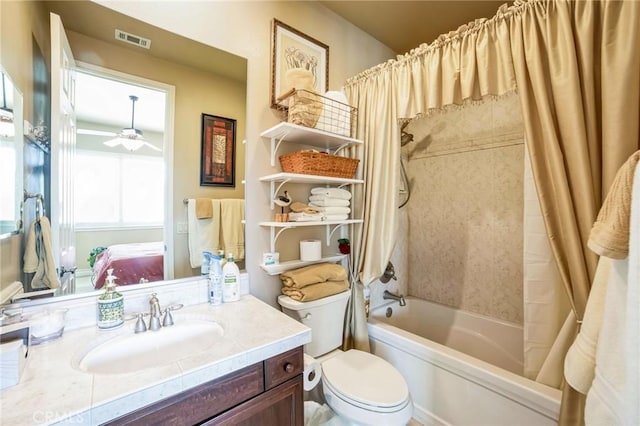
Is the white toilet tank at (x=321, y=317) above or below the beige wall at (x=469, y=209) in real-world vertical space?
below

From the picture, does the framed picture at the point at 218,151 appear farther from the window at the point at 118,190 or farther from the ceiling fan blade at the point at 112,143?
the ceiling fan blade at the point at 112,143

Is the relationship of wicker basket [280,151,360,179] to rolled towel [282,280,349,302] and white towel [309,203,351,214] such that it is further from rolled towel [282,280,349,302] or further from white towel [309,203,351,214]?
rolled towel [282,280,349,302]

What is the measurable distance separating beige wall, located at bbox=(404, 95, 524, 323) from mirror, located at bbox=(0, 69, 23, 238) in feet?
8.43

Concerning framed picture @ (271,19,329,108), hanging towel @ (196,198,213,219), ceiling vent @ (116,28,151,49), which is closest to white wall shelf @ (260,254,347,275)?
hanging towel @ (196,198,213,219)

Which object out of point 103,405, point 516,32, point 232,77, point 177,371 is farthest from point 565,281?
point 232,77

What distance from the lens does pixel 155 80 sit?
123 cm

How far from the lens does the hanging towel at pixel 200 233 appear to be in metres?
1.30

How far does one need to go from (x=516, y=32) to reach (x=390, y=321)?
2085 millimetres

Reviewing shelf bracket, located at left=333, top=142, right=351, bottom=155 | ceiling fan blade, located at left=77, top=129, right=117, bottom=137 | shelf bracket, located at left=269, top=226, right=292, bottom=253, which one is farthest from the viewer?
shelf bracket, located at left=333, top=142, right=351, bottom=155

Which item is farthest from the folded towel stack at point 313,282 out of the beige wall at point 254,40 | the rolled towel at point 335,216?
the rolled towel at point 335,216

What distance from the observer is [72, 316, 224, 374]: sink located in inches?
34.6

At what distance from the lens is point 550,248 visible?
1.16 meters

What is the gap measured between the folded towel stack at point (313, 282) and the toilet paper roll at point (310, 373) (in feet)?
1.00

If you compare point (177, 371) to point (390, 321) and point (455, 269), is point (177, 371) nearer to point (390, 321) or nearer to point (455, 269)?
point (390, 321)
